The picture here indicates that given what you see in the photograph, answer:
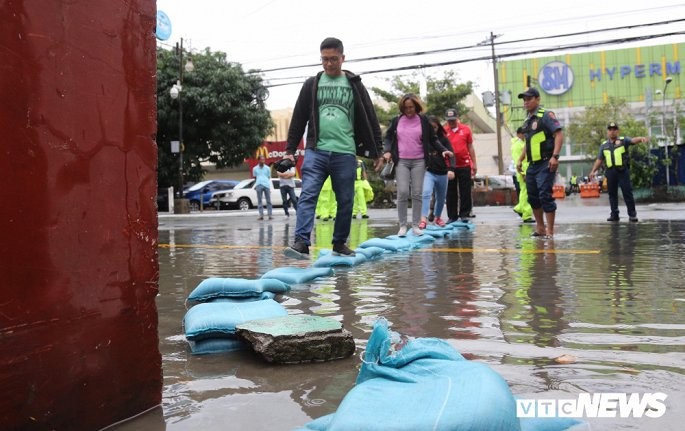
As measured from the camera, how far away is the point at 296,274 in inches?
179

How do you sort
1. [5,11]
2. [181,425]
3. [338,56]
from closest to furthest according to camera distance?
1. [5,11]
2. [181,425]
3. [338,56]

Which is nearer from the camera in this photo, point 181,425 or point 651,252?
point 181,425

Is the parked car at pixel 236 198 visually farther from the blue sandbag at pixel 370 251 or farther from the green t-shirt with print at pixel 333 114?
the green t-shirt with print at pixel 333 114

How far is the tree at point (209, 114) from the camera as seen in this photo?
2834 cm

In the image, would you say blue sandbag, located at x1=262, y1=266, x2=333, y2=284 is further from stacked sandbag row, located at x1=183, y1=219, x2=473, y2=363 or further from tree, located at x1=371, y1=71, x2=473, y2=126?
tree, located at x1=371, y1=71, x2=473, y2=126

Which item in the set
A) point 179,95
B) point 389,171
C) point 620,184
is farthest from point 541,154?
point 179,95

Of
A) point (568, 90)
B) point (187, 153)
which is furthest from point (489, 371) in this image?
point (568, 90)

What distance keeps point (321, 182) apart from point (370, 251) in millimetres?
926

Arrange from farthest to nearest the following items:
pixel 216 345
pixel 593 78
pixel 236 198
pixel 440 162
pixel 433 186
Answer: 1. pixel 593 78
2. pixel 236 198
3. pixel 433 186
4. pixel 440 162
5. pixel 216 345

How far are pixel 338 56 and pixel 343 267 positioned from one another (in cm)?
167

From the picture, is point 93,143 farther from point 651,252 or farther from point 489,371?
point 651,252

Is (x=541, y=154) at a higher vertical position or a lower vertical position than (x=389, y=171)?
higher

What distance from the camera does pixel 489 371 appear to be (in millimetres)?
1723

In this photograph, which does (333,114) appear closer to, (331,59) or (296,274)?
(331,59)
